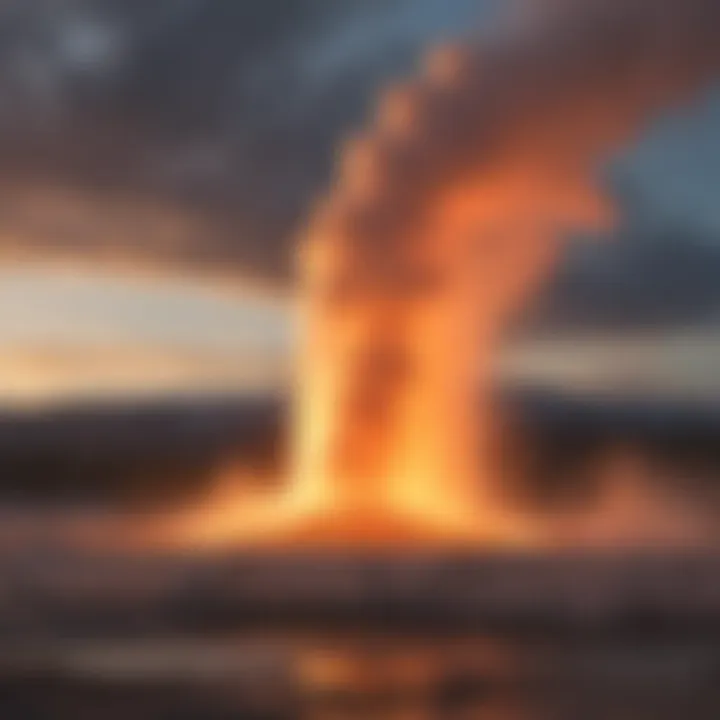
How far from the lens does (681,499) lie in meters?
17.0

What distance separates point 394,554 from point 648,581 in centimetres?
219

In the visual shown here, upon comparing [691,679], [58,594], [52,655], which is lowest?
[691,679]

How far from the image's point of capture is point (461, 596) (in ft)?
43.0

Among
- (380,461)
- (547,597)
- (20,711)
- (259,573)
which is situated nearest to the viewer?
(20,711)

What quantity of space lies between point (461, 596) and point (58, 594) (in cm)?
334

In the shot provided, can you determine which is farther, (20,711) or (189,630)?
(189,630)

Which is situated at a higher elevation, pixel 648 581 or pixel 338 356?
pixel 338 356

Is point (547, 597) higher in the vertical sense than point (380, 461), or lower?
lower

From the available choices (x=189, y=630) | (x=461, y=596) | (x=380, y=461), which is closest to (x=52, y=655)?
(x=189, y=630)

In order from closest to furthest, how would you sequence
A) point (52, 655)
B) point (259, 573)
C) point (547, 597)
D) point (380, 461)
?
point (52, 655), point (547, 597), point (259, 573), point (380, 461)

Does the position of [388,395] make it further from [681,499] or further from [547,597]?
[547,597]

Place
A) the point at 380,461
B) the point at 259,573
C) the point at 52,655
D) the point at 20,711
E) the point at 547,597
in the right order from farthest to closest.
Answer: the point at 380,461 → the point at 259,573 → the point at 547,597 → the point at 52,655 → the point at 20,711

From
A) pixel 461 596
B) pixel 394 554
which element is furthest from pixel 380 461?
pixel 461 596

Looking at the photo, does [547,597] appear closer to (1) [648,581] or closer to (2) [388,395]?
(1) [648,581]
